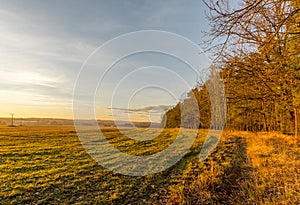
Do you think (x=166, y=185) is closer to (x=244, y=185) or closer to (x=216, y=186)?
(x=216, y=186)

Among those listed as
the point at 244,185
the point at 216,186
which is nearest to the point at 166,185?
the point at 216,186

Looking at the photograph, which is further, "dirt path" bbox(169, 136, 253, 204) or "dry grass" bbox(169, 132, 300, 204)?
"dirt path" bbox(169, 136, 253, 204)

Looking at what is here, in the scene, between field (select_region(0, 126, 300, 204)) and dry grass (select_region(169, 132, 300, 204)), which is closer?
dry grass (select_region(169, 132, 300, 204))

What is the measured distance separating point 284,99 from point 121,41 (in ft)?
29.7

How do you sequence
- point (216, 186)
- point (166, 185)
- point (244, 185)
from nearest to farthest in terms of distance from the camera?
1. point (244, 185)
2. point (216, 186)
3. point (166, 185)

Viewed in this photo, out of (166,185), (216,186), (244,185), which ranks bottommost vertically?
(166,185)

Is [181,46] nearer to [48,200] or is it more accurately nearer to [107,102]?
[107,102]

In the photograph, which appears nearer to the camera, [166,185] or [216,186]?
[216,186]

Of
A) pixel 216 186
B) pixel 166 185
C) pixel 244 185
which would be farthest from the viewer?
pixel 166 185

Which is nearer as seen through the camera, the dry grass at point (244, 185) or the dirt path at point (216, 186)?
the dry grass at point (244, 185)

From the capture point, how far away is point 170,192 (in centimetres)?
699

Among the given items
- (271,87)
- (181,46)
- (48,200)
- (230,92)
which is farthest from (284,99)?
(48,200)

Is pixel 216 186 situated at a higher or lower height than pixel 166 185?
higher

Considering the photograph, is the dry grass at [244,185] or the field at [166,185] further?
the field at [166,185]
